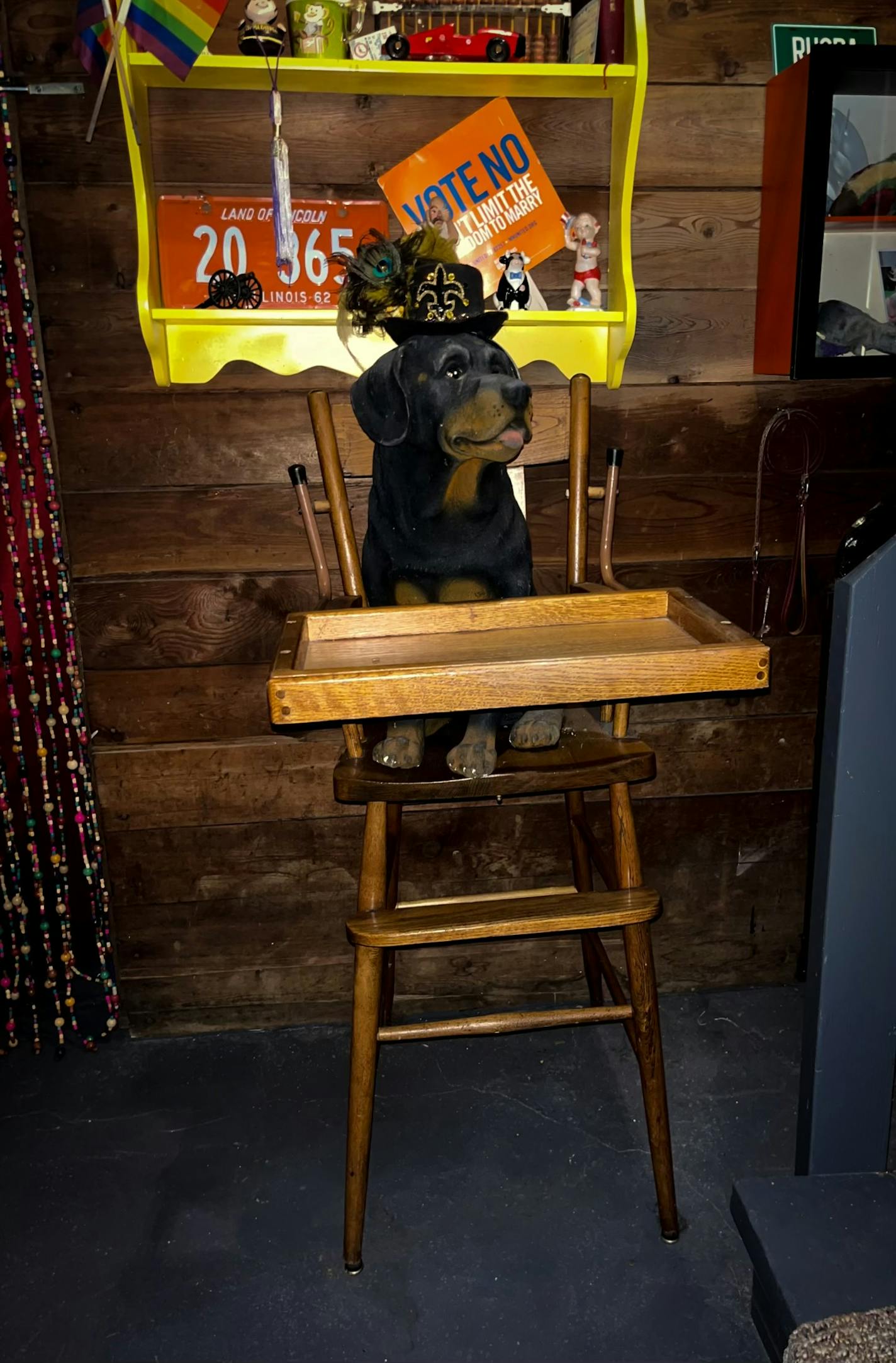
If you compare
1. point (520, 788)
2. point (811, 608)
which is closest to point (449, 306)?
point (520, 788)

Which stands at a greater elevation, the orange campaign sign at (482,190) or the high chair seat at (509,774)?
the orange campaign sign at (482,190)

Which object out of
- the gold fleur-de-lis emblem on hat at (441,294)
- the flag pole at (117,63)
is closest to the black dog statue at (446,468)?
the gold fleur-de-lis emblem on hat at (441,294)

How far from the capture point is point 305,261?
4.92 ft

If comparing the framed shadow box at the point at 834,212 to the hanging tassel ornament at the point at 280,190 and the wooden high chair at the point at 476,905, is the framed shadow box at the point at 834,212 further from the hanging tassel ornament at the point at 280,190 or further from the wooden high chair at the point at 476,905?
the hanging tassel ornament at the point at 280,190

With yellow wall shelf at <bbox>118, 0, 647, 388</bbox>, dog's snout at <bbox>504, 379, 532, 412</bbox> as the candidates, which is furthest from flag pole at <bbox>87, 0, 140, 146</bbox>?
dog's snout at <bbox>504, 379, 532, 412</bbox>

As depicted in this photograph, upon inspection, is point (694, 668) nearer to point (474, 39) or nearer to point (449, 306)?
point (449, 306)

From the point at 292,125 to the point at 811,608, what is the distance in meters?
1.15

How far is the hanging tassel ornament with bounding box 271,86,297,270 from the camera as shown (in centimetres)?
135

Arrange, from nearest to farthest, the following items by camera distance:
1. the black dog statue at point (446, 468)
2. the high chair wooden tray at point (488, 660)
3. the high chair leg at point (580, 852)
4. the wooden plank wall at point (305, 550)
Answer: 1. the high chair wooden tray at point (488, 660)
2. the black dog statue at point (446, 468)
3. the wooden plank wall at point (305, 550)
4. the high chair leg at point (580, 852)

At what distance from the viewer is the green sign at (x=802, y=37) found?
1.54 m

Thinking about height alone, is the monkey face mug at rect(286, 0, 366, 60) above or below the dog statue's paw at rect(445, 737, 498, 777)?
above

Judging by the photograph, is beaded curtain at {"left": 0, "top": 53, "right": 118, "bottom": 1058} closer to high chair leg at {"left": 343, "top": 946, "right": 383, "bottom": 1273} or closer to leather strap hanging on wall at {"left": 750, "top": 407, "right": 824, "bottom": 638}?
high chair leg at {"left": 343, "top": 946, "right": 383, "bottom": 1273}

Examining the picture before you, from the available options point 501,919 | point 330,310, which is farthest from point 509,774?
point 330,310

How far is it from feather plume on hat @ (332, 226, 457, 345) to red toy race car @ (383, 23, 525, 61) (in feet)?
0.87
